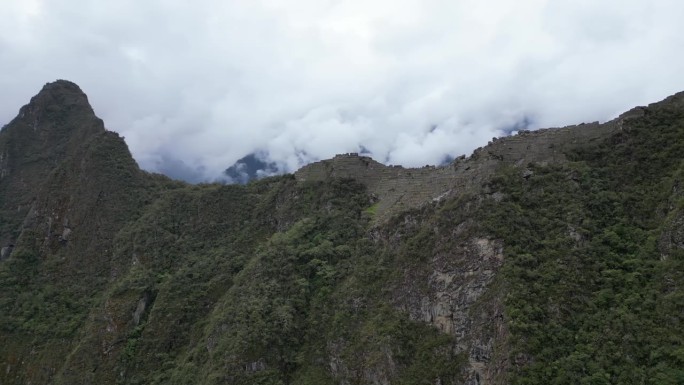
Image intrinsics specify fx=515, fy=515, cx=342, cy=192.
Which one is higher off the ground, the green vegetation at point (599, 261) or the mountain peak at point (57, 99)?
the mountain peak at point (57, 99)

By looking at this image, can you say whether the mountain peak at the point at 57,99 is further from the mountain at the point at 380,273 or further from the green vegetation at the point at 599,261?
the green vegetation at the point at 599,261

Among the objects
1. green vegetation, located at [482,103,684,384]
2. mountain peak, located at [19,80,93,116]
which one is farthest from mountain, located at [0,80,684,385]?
mountain peak, located at [19,80,93,116]

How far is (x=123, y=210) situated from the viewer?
167ft

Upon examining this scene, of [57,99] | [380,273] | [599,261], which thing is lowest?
[599,261]

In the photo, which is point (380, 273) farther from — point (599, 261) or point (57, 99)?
point (57, 99)

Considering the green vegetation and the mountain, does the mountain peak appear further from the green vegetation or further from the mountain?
the green vegetation

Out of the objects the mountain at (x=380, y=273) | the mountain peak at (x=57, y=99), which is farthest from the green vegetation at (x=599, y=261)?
the mountain peak at (x=57, y=99)

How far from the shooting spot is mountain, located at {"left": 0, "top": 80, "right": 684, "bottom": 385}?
72.0 feet

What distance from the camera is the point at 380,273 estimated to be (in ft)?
99.7

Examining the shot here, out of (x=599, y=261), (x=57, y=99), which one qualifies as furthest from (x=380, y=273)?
(x=57, y=99)

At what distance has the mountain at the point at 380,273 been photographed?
22.0 m

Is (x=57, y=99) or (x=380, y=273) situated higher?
(x=57, y=99)

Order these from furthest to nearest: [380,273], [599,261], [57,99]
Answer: [57,99] → [380,273] → [599,261]

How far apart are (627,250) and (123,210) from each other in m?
44.1
